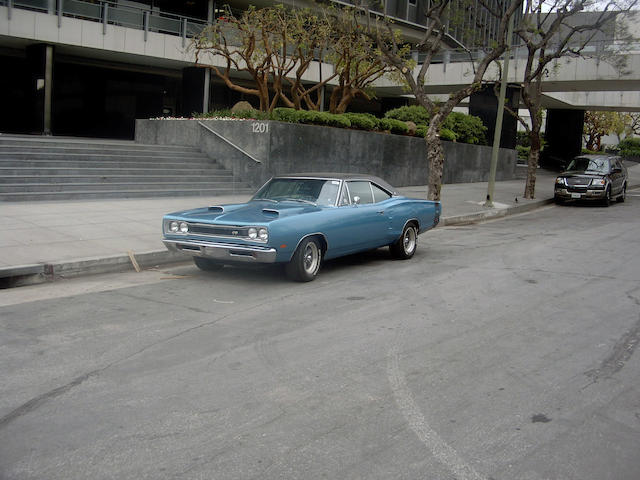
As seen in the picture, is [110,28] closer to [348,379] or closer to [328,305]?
[328,305]

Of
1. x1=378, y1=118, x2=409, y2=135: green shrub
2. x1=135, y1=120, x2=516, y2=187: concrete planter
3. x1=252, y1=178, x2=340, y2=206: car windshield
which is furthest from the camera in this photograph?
x1=378, y1=118, x2=409, y2=135: green shrub

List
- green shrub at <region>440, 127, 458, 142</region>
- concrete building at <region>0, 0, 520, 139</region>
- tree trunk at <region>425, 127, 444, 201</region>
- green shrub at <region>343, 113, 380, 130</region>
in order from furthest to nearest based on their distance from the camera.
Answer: green shrub at <region>440, 127, 458, 142</region>, concrete building at <region>0, 0, 520, 139</region>, green shrub at <region>343, 113, 380, 130</region>, tree trunk at <region>425, 127, 444, 201</region>

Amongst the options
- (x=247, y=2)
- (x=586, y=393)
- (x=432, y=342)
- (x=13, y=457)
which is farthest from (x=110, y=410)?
(x=247, y=2)

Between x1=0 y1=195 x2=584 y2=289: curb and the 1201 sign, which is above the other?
the 1201 sign

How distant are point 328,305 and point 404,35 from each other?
32644mm

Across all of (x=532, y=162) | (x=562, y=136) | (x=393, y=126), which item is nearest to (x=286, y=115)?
(x=393, y=126)

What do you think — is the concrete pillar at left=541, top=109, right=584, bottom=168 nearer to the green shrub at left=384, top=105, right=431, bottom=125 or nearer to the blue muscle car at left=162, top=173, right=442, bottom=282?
the green shrub at left=384, top=105, right=431, bottom=125

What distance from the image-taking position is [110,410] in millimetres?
4488

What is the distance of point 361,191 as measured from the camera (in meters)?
10.2

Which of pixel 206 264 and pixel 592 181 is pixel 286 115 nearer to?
pixel 592 181

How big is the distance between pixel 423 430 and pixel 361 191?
20.6 feet

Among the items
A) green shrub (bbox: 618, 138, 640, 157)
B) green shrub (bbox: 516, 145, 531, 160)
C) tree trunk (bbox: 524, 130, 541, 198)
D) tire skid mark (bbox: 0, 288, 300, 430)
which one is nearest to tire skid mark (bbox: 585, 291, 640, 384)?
tire skid mark (bbox: 0, 288, 300, 430)

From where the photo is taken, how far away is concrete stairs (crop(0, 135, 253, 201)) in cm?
1498

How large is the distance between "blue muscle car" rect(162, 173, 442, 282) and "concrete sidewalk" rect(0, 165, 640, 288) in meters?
1.26
